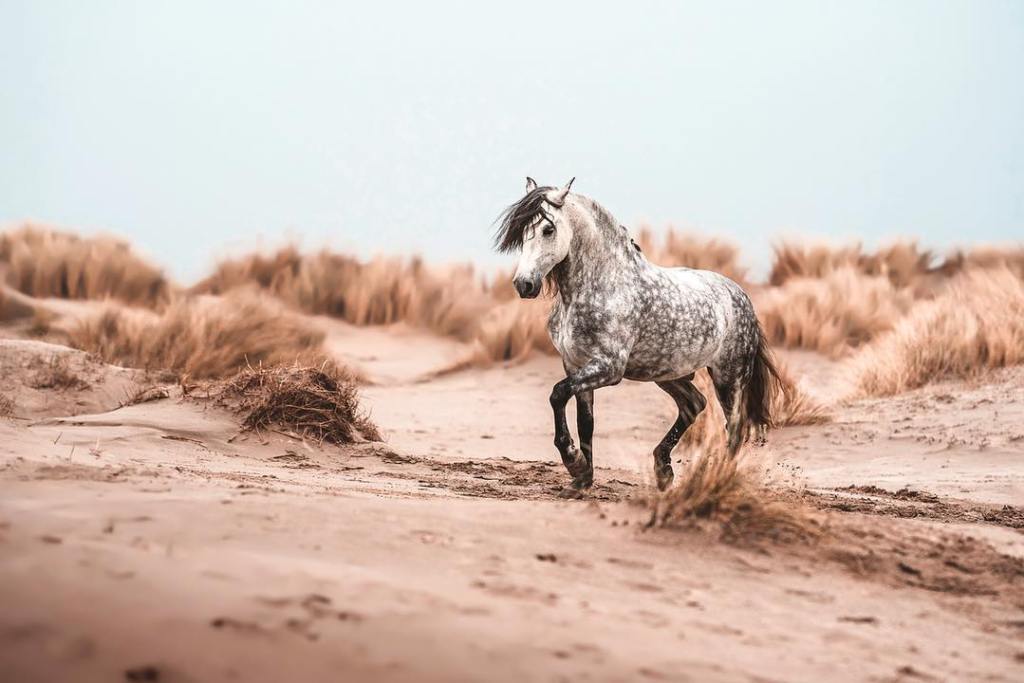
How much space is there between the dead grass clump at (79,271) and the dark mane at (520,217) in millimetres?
10394

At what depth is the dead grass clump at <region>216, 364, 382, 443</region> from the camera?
295 inches

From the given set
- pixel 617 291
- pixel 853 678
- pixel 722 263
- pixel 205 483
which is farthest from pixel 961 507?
pixel 722 263

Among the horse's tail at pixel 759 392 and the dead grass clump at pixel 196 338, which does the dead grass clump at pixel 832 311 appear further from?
the horse's tail at pixel 759 392

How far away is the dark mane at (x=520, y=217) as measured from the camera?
19.2 feet

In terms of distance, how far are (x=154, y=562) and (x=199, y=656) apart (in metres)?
0.62

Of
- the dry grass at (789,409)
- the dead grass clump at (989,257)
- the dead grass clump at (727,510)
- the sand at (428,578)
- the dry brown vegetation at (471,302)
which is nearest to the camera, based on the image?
the sand at (428,578)

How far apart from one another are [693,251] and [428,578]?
1469 centimetres

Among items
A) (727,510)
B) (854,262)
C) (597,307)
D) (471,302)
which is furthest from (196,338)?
(854,262)

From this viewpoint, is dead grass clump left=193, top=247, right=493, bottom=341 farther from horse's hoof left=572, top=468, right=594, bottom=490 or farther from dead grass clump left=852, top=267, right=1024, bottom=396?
horse's hoof left=572, top=468, right=594, bottom=490

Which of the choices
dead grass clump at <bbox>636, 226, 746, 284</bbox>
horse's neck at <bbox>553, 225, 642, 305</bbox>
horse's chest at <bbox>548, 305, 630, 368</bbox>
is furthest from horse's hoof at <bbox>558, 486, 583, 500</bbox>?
dead grass clump at <bbox>636, 226, 746, 284</bbox>

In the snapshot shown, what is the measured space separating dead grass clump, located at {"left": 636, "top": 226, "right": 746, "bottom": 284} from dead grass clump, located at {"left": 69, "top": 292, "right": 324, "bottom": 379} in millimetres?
6368

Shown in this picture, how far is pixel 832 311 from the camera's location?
15.2 m

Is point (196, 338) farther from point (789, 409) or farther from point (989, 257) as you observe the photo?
point (989, 257)

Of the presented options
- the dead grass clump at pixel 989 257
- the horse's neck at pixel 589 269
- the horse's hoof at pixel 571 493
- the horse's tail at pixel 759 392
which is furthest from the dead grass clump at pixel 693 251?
the horse's hoof at pixel 571 493
